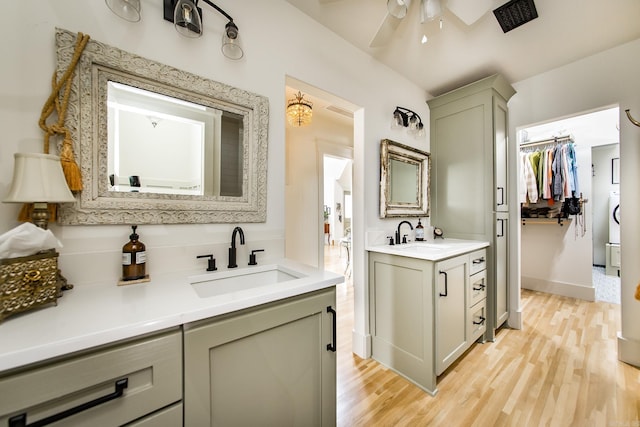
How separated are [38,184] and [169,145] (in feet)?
1.65

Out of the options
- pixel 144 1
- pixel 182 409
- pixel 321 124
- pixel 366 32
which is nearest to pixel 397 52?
pixel 366 32

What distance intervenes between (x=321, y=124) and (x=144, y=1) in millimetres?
2478

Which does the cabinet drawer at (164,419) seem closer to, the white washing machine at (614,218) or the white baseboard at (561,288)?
the white baseboard at (561,288)

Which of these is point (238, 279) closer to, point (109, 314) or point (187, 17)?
point (109, 314)

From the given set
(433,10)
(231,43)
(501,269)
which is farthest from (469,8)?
(501,269)

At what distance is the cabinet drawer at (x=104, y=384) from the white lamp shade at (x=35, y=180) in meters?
0.54

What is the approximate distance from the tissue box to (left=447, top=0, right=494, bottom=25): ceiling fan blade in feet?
7.66

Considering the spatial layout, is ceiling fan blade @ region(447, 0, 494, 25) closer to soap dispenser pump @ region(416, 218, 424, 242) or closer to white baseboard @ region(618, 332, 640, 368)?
soap dispenser pump @ region(416, 218, 424, 242)

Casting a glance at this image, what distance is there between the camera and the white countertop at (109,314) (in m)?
0.52

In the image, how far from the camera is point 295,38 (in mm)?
1584

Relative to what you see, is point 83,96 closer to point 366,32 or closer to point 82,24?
point 82,24

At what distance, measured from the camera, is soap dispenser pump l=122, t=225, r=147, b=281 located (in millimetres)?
979

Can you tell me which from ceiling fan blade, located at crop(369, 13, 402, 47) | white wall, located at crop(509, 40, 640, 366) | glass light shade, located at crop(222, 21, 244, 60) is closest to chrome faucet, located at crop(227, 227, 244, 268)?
glass light shade, located at crop(222, 21, 244, 60)

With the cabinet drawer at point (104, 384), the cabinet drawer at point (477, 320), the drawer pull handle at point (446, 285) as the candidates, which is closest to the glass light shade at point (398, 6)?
the drawer pull handle at point (446, 285)
